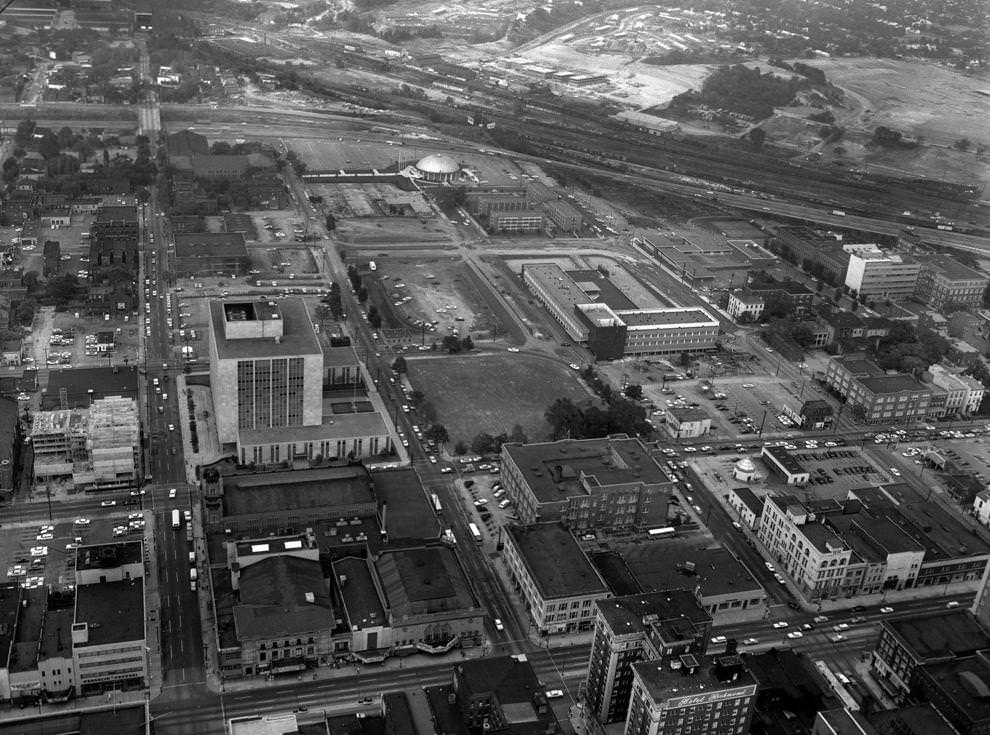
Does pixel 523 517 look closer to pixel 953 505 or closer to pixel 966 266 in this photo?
pixel 953 505

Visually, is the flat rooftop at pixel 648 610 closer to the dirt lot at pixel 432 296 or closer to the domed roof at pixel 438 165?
the dirt lot at pixel 432 296

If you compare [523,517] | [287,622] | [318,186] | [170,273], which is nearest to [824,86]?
[318,186]

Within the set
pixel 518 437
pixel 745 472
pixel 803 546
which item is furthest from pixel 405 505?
pixel 745 472

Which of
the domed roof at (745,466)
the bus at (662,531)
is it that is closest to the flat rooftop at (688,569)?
the bus at (662,531)

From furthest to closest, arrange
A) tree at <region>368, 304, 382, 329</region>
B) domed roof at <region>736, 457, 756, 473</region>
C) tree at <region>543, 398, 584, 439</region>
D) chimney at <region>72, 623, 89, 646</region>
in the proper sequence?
tree at <region>368, 304, 382, 329</region> < tree at <region>543, 398, 584, 439</region> < domed roof at <region>736, 457, 756, 473</region> < chimney at <region>72, 623, 89, 646</region>

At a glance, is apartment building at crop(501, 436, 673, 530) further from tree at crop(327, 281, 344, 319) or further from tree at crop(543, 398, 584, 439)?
tree at crop(327, 281, 344, 319)

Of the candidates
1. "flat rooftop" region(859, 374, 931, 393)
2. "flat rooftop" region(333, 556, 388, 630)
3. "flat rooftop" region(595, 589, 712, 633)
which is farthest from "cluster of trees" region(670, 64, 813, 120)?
"flat rooftop" region(595, 589, 712, 633)
